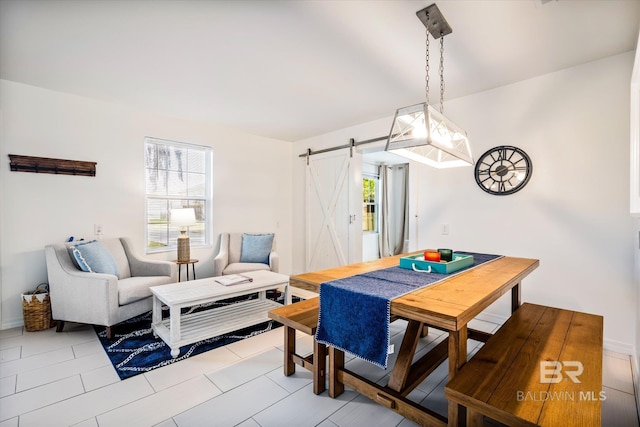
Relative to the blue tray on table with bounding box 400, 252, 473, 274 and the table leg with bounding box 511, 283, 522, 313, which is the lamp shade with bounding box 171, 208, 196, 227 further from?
the table leg with bounding box 511, 283, 522, 313

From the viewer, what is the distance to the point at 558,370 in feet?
4.41

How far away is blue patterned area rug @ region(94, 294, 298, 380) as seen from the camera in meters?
2.26

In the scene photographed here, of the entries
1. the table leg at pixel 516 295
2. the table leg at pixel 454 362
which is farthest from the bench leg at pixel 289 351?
the table leg at pixel 516 295

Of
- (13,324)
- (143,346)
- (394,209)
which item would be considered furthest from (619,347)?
(13,324)

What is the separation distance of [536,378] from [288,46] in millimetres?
2581

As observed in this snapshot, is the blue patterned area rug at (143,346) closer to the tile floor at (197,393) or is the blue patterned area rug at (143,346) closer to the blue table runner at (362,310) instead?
the tile floor at (197,393)

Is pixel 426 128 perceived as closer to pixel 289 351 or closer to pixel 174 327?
pixel 289 351

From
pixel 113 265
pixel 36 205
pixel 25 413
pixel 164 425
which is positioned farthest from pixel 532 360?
pixel 36 205

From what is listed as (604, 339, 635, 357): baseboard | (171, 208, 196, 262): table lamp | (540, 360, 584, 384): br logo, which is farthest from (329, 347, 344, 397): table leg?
(171, 208, 196, 262): table lamp

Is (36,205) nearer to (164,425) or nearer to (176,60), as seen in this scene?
(176,60)

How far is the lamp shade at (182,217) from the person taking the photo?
3.66 meters

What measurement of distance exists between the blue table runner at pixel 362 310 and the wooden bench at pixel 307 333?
0.26 meters

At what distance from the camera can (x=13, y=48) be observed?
2.34m

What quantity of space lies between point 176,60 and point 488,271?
295cm
